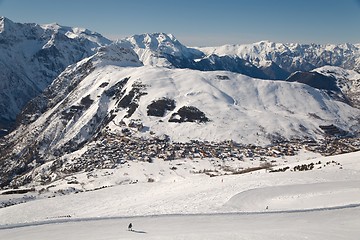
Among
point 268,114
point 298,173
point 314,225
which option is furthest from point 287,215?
point 268,114

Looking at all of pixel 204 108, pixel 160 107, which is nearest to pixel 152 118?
pixel 160 107

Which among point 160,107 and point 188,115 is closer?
point 188,115

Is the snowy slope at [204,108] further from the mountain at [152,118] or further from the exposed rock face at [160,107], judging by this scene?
the exposed rock face at [160,107]

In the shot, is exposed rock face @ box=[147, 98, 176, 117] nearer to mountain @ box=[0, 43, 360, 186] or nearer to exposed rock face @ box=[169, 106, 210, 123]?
mountain @ box=[0, 43, 360, 186]

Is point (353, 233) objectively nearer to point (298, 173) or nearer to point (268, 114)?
point (298, 173)

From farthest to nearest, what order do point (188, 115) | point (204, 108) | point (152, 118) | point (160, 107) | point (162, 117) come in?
point (160, 107)
point (204, 108)
point (162, 117)
point (152, 118)
point (188, 115)

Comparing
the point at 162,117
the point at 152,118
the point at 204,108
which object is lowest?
the point at 152,118

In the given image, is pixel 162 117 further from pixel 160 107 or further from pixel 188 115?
pixel 188 115
